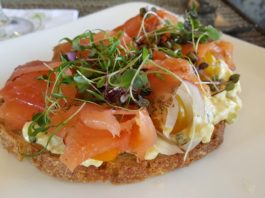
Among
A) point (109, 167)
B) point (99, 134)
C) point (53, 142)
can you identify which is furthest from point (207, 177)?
point (53, 142)

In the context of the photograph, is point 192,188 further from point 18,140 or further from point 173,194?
point 18,140

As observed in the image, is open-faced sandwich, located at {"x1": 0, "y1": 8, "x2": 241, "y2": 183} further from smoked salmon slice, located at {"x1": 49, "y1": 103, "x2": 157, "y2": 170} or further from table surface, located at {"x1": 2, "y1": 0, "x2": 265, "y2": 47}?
table surface, located at {"x1": 2, "y1": 0, "x2": 265, "y2": 47}

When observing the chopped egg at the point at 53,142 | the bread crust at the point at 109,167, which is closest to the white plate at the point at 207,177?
the bread crust at the point at 109,167

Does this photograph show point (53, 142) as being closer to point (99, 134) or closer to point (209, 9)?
point (99, 134)

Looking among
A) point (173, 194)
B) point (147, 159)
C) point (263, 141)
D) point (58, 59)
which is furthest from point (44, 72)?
point (263, 141)

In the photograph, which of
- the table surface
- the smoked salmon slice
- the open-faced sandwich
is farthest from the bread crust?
A: the table surface

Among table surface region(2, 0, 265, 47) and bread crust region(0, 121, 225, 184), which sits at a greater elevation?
table surface region(2, 0, 265, 47)

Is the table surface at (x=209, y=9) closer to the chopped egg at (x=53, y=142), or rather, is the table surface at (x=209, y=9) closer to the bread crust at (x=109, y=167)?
the bread crust at (x=109, y=167)
